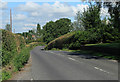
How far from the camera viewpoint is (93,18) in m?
44.7

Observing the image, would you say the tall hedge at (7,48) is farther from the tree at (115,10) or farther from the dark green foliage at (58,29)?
the dark green foliage at (58,29)

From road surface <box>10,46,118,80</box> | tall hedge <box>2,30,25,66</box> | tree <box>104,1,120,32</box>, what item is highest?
tree <box>104,1,120,32</box>

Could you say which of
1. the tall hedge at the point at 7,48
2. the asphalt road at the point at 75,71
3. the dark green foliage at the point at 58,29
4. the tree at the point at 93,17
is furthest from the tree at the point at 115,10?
the dark green foliage at the point at 58,29

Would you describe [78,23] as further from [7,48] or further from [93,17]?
[7,48]

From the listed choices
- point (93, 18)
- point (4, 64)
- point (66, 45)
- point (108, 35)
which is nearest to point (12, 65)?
point (4, 64)

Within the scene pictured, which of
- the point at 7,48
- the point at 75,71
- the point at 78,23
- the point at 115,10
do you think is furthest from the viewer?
the point at 78,23

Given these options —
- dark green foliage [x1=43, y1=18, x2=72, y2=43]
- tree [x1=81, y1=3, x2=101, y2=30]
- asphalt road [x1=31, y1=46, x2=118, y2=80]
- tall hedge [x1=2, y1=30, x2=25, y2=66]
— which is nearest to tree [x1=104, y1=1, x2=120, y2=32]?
asphalt road [x1=31, y1=46, x2=118, y2=80]

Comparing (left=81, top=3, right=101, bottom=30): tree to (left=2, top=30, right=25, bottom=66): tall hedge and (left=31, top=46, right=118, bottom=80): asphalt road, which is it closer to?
(left=31, top=46, right=118, bottom=80): asphalt road

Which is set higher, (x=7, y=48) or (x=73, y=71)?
(x=7, y=48)

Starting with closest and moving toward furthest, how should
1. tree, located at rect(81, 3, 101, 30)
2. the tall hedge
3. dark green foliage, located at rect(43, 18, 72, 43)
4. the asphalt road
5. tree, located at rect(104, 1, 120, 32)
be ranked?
the asphalt road < the tall hedge < tree, located at rect(104, 1, 120, 32) < tree, located at rect(81, 3, 101, 30) < dark green foliage, located at rect(43, 18, 72, 43)

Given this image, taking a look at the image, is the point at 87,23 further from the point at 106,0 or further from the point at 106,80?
the point at 106,80

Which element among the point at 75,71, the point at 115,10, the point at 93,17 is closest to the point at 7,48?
the point at 75,71

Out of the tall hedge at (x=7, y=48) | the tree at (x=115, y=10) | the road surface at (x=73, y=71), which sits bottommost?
the road surface at (x=73, y=71)

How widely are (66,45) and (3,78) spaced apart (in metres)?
47.4
